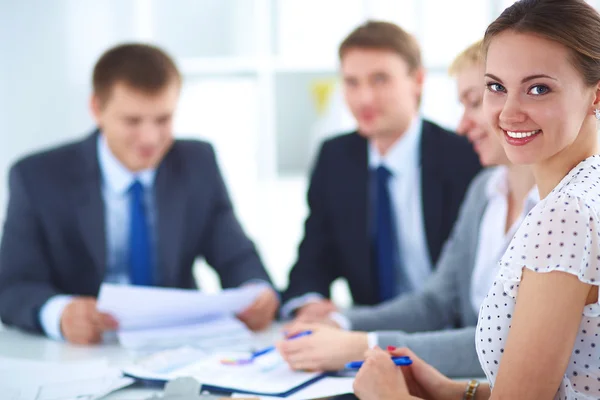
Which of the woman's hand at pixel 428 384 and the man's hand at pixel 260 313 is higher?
the woman's hand at pixel 428 384

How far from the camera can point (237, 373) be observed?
143 centimetres

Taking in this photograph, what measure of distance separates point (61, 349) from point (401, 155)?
1.21 metres

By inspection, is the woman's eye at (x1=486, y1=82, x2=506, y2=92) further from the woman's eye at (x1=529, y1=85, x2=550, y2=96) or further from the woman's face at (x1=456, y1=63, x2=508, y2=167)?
the woman's face at (x1=456, y1=63, x2=508, y2=167)

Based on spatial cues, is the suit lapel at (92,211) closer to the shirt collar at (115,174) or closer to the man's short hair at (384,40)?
the shirt collar at (115,174)

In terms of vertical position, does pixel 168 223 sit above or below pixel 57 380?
above

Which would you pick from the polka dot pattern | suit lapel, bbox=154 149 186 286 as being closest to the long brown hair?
the polka dot pattern

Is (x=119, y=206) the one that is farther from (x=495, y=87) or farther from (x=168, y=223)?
(x=495, y=87)

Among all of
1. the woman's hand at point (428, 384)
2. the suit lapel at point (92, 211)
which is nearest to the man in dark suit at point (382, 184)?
the suit lapel at point (92, 211)

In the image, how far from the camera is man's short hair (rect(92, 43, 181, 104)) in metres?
2.21

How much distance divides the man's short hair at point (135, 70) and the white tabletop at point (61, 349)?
776mm

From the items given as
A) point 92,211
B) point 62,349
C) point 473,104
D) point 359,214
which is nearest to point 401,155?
point 359,214

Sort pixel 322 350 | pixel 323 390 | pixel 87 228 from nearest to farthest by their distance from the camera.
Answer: pixel 323 390 < pixel 322 350 < pixel 87 228

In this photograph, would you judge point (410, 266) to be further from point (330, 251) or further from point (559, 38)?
point (559, 38)

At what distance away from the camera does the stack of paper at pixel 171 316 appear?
1721 mm
